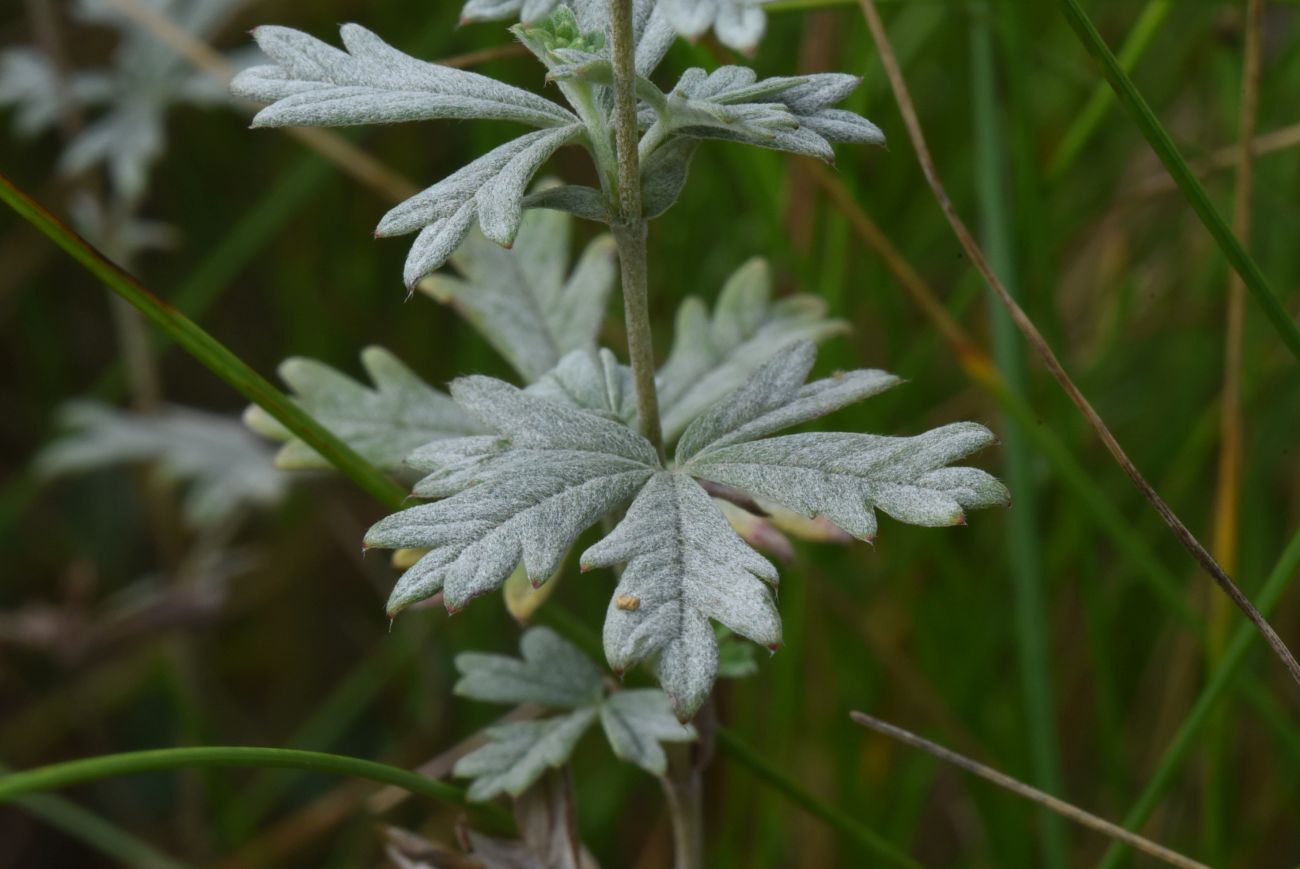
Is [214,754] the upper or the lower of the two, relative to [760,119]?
lower

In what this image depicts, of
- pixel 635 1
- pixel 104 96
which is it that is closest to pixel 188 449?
pixel 104 96

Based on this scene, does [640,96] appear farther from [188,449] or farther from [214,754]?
[188,449]

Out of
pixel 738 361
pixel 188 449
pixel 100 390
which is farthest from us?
pixel 100 390

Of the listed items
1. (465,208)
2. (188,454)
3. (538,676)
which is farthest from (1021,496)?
(188,454)

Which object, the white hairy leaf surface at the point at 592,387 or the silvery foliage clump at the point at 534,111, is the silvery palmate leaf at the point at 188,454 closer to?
the white hairy leaf surface at the point at 592,387

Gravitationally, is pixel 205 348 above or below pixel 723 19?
below

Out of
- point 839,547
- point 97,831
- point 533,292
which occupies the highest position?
point 533,292

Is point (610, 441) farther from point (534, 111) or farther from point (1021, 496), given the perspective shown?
point (1021, 496)

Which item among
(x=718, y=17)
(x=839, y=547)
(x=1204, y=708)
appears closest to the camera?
(x=718, y=17)
